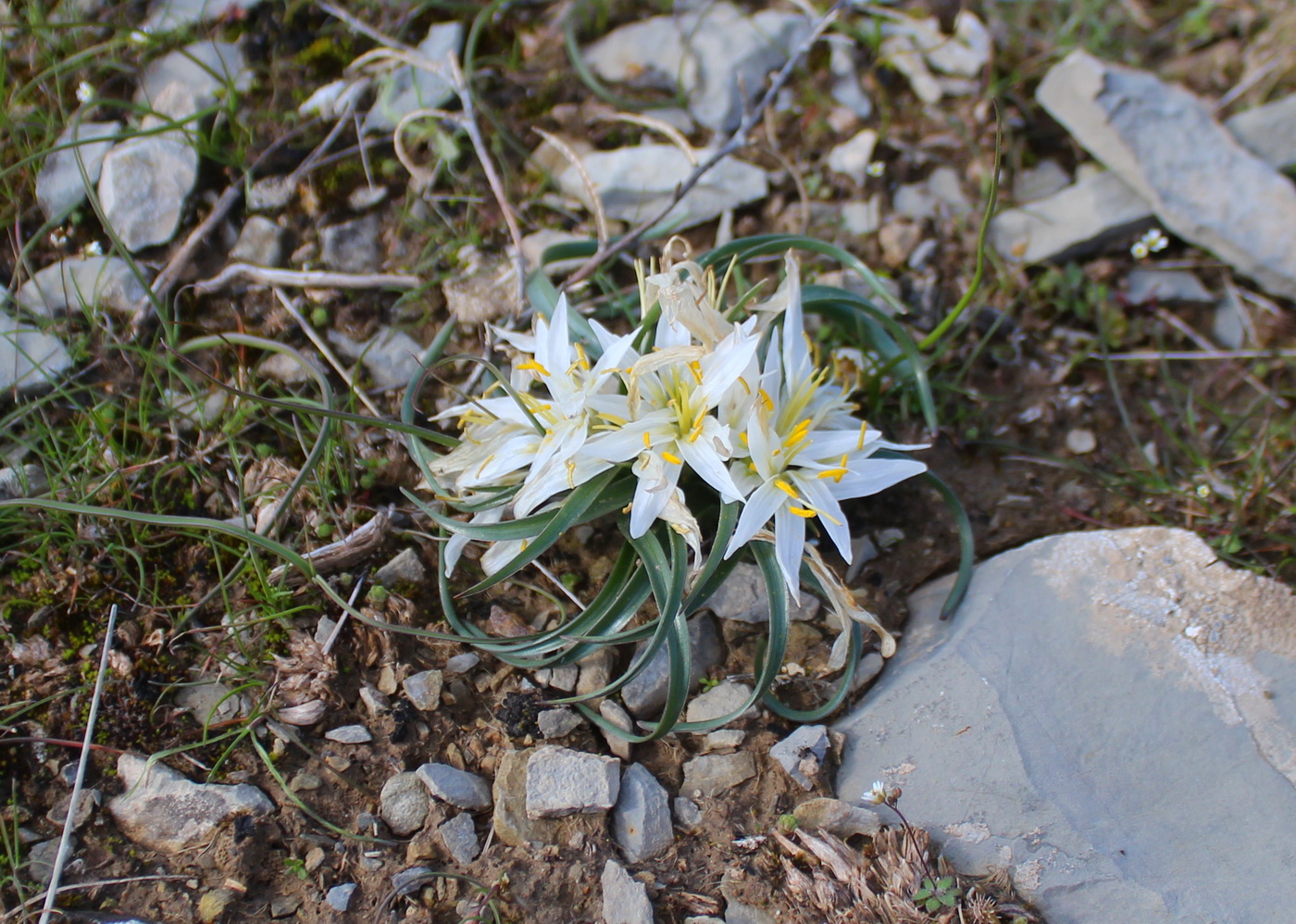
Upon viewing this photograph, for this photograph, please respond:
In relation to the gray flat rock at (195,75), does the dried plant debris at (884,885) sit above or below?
below

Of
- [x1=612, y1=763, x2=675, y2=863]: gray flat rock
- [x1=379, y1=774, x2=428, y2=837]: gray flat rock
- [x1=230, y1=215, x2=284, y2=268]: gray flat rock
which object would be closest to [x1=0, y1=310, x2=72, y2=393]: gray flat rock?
[x1=230, y1=215, x2=284, y2=268]: gray flat rock

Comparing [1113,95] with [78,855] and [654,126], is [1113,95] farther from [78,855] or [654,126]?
[78,855]

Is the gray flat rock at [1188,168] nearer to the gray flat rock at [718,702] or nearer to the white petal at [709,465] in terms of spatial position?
the white petal at [709,465]

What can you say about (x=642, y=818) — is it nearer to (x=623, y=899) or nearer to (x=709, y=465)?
(x=623, y=899)

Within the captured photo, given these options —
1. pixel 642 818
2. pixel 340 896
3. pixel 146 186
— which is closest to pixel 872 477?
pixel 642 818

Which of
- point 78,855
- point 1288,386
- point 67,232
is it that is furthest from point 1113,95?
point 78,855

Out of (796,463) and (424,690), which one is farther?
(424,690)

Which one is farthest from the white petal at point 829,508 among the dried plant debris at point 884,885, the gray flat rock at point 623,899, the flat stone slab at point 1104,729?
the gray flat rock at point 623,899
